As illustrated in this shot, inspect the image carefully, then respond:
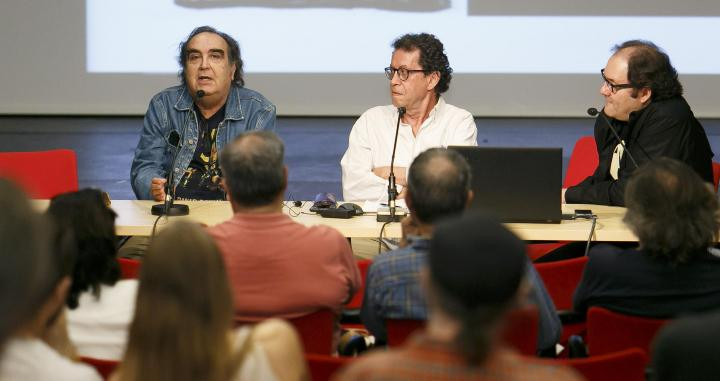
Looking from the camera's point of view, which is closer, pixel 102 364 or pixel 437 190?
pixel 102 364

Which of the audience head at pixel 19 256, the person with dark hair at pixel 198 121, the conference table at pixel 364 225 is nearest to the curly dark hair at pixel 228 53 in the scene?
the person with dark hair at pixel 198 121

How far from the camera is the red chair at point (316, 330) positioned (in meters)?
2.54

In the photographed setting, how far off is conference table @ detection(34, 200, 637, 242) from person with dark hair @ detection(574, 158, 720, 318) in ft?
2.57

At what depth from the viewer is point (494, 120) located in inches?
420

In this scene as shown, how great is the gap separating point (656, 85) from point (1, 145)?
21.7ft

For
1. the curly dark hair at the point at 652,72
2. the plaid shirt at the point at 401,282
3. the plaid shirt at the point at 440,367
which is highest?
the curly dark hair at the point at 652,72

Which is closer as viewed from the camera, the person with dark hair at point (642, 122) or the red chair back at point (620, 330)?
the red chair back at point (620, 330)

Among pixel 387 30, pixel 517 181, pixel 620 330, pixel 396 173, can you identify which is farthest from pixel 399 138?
pixel 387 30

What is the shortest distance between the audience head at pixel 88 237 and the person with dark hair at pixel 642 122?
240cm

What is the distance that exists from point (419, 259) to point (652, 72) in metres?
2.37

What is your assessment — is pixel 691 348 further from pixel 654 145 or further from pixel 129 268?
pixel 654 145

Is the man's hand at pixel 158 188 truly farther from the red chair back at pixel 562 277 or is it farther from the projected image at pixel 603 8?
the projected image at pixel 603 8

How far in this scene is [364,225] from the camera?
3693 mm

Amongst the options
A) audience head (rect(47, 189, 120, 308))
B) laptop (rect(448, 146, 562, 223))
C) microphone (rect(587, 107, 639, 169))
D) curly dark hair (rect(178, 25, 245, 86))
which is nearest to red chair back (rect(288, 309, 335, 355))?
audience head (rect(47, 189, 120, 308))
